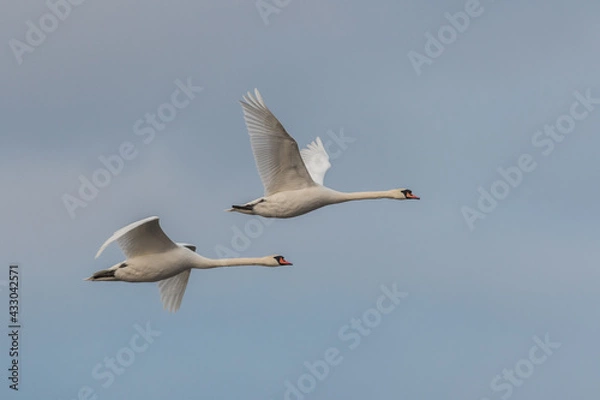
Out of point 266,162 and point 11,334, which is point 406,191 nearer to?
point 266,162

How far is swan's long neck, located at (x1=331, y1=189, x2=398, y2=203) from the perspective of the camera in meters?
45.6

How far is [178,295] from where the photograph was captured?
47031mm

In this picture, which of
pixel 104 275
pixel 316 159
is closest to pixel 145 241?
pixel 104 275

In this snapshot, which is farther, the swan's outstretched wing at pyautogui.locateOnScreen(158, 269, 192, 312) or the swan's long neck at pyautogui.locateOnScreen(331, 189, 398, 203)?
the swan's outstretched wing at pyautogui.locateOnScreen(158, 269, 192, 312)

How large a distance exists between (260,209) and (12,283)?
7112 mm

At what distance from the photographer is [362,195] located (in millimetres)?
46812

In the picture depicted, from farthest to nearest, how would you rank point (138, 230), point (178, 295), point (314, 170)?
point (314, 170) → point (178, 295) → point (138, 230)

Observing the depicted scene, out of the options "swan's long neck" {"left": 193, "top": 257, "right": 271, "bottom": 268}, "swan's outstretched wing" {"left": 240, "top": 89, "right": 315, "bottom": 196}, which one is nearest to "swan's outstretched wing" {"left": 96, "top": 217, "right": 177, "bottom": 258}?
"swan's long neck" {"left": 193, "top": 257, "right": 271, "bottom": 268}

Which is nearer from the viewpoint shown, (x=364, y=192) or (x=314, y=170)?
(x=364, y=192)

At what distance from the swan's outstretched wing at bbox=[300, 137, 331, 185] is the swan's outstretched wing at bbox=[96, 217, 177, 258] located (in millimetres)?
9113

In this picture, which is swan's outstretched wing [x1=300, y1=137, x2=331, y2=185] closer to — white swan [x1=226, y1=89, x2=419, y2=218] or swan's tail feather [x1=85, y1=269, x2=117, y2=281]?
white swan [x1=226, y1=89, x2=419, y2=218]

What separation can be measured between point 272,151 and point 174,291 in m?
5.43

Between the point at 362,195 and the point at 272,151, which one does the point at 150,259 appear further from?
the point at 362,195

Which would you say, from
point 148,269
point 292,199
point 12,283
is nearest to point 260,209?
point 292,199
